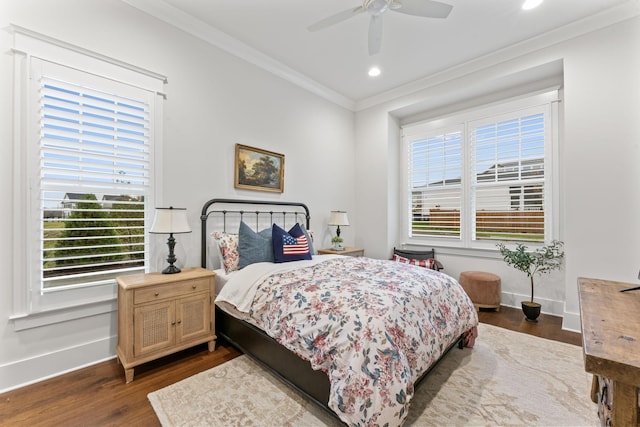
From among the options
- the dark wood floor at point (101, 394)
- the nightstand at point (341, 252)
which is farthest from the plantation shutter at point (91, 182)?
the nightstand at point (341, 252)

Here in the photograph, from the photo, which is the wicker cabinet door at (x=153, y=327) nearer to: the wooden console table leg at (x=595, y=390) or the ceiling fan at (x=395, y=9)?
the ceiling fan at (x=395, y=9)

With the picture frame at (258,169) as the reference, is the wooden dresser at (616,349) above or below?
below

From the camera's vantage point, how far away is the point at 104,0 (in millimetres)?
2379

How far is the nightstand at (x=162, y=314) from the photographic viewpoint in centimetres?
209

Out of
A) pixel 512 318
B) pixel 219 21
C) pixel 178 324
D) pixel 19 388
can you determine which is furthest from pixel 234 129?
pixel 512 318

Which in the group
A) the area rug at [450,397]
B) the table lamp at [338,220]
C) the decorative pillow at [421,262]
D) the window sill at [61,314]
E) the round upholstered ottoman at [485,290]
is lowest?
the area rug at [450,397]

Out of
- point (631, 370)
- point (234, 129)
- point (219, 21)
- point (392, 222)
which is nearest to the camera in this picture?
point (631, 370)

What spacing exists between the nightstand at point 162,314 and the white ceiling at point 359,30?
250cm

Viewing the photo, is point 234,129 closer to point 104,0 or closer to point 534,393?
point 104,0

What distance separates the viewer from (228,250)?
2877 mm

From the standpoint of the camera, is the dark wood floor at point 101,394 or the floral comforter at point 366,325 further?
the dark wood floor at point 101,394

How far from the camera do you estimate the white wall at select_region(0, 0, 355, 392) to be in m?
2.01

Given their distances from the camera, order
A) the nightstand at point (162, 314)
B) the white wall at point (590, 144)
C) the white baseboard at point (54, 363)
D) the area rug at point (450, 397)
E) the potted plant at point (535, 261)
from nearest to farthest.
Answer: the area rug at point (450, 397), the white baseboard at point (54, 363), the nightstand at point (162, 314), the white wall at point (590, 144), the potted plant at point (535, 261)

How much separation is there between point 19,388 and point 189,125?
2.49 metres
